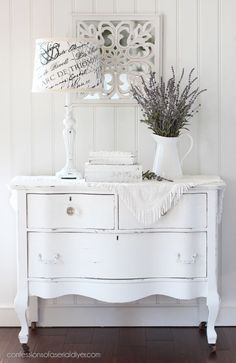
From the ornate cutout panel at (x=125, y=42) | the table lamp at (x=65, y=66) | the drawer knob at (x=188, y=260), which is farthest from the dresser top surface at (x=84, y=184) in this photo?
the ornate cutout panel at (x=125, y=42)

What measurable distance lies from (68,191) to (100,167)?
0.19m

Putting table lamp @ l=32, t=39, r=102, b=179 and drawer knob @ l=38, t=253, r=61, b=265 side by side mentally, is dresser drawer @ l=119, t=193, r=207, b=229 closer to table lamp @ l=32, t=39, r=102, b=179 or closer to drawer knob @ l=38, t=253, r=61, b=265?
drawer knob @ l=38, t=253, r=61, b=265

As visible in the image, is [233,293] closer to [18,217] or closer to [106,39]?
[18,217]

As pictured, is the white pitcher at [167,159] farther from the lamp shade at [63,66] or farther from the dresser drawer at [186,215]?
the lamp shade at [63,66]

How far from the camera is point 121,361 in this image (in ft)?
10.0

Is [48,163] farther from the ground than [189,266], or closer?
farther from the ground

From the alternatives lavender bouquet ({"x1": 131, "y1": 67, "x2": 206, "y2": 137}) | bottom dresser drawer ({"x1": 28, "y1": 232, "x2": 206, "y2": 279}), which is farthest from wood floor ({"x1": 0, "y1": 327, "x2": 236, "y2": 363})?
lavender bouquet ({"x1": 131, "y1": 67, "x2": 206, "y2": 137})

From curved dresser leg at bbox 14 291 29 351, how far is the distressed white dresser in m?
0.07

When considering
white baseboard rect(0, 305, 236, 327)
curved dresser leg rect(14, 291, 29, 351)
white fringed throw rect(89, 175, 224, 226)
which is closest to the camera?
white fringed throw rect(89, 175, 224, 226)

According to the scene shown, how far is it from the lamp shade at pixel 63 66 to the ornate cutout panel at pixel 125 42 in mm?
290

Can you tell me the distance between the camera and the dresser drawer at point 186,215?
3.06 meters

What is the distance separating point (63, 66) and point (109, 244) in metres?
0.85

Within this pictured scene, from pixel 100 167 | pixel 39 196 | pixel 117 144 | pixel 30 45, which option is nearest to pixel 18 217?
pixel 39 196

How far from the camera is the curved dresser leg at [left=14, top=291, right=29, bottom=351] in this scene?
313cm
